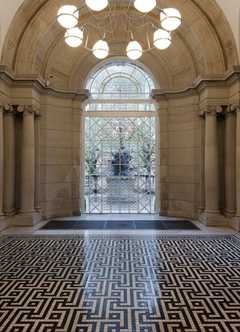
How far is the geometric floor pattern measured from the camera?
2809 millimetres

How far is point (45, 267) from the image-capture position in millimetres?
4289

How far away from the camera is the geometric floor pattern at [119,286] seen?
9.21 feet

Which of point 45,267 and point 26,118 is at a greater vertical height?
point 26,118

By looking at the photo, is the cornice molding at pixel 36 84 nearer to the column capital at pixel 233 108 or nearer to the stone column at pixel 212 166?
the stone column at pixel 212 166

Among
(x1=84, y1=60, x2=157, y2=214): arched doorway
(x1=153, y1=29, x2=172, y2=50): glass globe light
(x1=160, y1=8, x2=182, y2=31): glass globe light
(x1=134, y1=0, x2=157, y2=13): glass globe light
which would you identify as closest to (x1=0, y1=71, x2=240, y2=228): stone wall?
(x1=84, y1=60, x2=157, y2=214): arched doorway

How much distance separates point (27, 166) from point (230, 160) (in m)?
4.95

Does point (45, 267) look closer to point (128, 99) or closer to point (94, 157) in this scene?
point (94, 157)

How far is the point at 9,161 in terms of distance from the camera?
7.23 m

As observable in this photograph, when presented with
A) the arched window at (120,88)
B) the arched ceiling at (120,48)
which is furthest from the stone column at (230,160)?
the arched window at (120,88)

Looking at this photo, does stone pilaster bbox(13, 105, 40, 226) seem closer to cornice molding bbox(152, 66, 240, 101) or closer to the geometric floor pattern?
the geometric floor pattern

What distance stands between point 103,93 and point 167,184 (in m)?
3.36

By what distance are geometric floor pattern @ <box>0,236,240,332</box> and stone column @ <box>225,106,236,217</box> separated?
178 centimetres

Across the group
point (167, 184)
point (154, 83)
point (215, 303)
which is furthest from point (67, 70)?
point (215, 303)

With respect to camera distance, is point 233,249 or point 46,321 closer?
point 46,321
